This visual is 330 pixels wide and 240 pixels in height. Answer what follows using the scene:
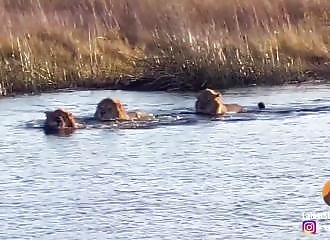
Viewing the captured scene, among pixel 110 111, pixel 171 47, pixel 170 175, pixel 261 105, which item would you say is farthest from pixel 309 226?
pixel 171 47

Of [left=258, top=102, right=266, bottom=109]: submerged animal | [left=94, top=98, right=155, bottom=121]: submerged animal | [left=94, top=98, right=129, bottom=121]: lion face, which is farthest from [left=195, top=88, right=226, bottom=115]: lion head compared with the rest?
[left=94, top=98, right=129, bottom=121]: lion face

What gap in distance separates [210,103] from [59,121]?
2.42 metres

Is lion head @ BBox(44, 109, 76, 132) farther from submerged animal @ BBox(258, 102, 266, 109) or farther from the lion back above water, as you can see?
submerged animal @ BBox(258, 102, 266, 109)

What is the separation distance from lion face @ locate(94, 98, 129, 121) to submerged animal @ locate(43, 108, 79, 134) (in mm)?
563

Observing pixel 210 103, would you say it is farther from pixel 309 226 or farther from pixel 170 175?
pixel 309 226

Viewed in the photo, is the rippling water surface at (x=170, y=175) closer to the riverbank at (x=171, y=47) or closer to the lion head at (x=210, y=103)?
the lion head at (x=210, y=103)

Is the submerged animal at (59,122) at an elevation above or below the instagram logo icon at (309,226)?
above

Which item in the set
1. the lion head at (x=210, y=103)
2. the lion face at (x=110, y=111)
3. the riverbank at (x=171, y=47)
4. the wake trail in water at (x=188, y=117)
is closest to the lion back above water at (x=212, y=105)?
the lion head at (x=210, y=103)

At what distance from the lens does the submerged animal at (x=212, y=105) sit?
17828mm

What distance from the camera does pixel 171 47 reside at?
71.3ft

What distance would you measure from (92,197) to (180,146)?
3322 millimetres

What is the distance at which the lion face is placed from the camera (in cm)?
1719

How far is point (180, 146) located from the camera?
15.1 meters

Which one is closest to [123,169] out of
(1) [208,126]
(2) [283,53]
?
(1) [208,126]
